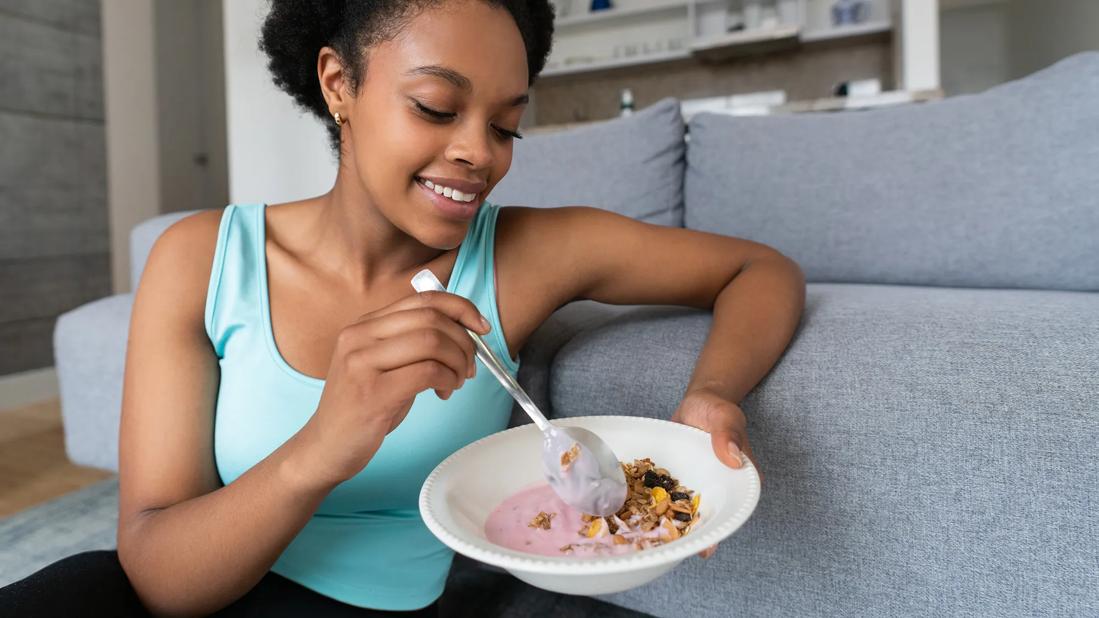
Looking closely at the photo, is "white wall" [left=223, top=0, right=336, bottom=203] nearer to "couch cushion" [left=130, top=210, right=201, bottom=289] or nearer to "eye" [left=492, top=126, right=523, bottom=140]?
"couch cushion" [left=130, top=210, right=201, bottom=289]

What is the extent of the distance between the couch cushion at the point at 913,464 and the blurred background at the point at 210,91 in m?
1.47

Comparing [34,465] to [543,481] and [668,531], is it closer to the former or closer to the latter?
[543,481]

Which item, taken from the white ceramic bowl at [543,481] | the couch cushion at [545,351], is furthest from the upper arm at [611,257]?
the white ceramic bowl at [543,481]

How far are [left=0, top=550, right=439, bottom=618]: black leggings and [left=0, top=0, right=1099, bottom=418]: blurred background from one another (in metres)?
1.34

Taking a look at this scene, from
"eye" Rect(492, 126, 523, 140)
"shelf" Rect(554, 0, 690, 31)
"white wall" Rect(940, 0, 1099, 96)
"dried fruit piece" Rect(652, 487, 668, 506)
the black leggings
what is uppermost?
"white wall" Rect(940, 0, 1099, 96)

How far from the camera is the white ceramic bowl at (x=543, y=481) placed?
479mm

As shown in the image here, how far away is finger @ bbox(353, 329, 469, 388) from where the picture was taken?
1.81 feet

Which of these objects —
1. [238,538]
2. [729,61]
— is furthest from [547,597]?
[729,61]

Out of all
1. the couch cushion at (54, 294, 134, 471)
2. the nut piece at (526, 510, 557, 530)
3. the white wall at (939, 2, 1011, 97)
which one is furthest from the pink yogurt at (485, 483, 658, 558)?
the white wall at (939, 2, 1011, 97)

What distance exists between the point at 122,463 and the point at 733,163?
1271 millimetres

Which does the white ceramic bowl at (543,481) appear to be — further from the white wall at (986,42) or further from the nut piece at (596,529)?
the white wall at (986,42)

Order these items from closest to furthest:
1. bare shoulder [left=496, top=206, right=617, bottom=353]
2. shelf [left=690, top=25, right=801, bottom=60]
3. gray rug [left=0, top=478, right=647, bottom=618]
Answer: bare shoulder [left=496, top=206, right=617, bottom=353] → gray rug [left=0, top=478, right=647, bottom=618] → shelf [left=690, top=25, right=801, bottom=60]

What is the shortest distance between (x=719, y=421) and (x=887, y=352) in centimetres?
33

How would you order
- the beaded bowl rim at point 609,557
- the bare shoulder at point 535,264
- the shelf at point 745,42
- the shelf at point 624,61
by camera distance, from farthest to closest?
the shelf at point 624,61
the shelf at point 745,42
the bare shoulder at point 535,264
the beaded bowl rim at point 609,557
